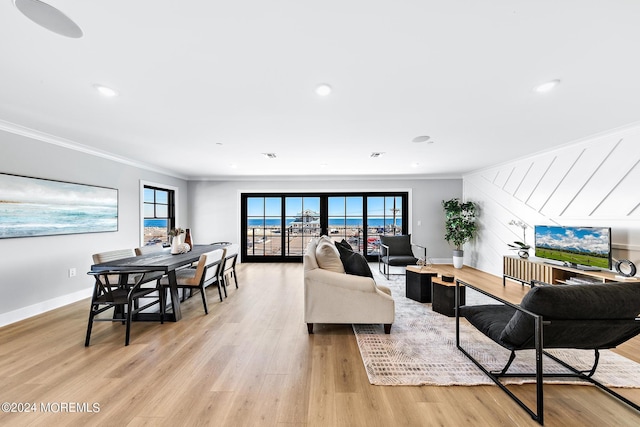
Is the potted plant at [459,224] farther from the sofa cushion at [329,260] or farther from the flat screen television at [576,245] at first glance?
the sofa cushion at [329,260]

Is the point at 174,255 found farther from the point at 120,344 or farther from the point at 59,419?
the point at 59,419

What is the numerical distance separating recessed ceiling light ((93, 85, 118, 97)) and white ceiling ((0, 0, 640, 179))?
6cm

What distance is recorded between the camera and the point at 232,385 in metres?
1.90

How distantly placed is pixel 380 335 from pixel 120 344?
8.52 ft

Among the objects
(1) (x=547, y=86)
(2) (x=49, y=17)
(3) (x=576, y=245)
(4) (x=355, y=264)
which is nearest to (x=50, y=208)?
(2) (x=49, y=17)

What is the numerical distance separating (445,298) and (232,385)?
2558 mm

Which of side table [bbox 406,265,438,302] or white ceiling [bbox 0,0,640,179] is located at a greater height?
white ceiling [bbox 0,0,640,179]

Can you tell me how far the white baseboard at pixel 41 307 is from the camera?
2930 millimetres

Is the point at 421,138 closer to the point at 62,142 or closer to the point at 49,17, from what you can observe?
the point at 49,17

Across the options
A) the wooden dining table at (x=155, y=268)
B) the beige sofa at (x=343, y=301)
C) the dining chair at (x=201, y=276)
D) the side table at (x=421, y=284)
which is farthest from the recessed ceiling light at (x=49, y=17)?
the side table at (x=421, y=284)

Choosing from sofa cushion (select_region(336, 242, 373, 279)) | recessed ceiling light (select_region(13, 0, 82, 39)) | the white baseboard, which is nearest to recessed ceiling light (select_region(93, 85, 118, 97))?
recessed ceiling light (select_region(13, 0, 82, 39))

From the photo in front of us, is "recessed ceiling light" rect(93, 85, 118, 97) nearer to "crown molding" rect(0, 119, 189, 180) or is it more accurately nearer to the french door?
"crown molding" rect(0, 119, 189, 180)

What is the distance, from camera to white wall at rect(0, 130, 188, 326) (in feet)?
9.70

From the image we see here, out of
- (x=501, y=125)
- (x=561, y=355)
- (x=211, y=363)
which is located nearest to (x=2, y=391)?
(x=211, y=363)
